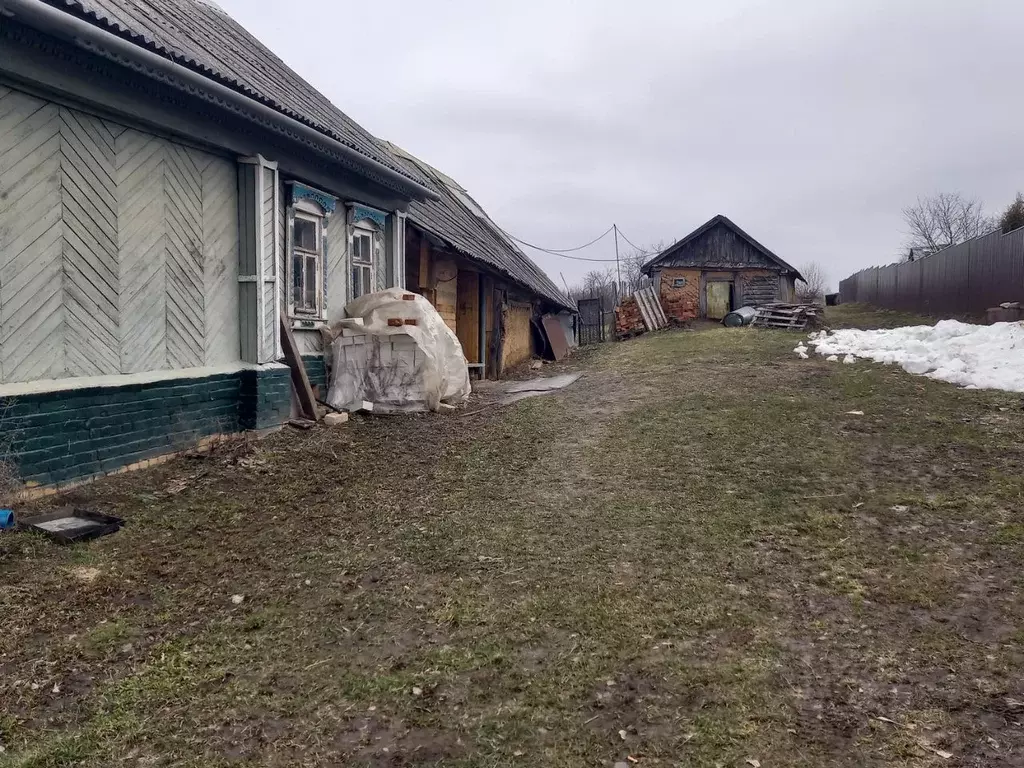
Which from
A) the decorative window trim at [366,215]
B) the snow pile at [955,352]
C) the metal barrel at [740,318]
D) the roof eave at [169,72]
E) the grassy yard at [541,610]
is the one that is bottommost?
the grassy yard at [541,610]

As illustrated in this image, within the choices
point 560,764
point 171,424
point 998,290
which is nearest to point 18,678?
point 560,764

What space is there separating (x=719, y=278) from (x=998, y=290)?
476 inches

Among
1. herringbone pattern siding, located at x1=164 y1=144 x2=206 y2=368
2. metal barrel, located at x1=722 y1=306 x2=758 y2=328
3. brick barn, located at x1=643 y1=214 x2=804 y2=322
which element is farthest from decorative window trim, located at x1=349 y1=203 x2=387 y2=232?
brick barn, located at x1=643 y1=214 x2=804 y2=322

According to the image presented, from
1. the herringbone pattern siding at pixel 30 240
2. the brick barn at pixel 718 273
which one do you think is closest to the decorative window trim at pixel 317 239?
the herringbone pattern siding at pixel 30 240

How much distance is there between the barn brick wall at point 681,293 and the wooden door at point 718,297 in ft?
1.44

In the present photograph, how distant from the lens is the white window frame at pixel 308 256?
7.35 meters

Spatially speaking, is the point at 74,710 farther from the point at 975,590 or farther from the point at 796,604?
the point at 975,590

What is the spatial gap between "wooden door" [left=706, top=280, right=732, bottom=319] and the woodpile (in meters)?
5.61

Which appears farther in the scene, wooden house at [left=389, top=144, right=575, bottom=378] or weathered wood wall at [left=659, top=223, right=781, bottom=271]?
weathered wood wall at [left=659, top=223, right=781, bottom=271]

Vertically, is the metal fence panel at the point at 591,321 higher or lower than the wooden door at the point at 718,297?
lower

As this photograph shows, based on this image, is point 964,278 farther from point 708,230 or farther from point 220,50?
point 220,50

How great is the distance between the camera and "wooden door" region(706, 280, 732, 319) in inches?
1015

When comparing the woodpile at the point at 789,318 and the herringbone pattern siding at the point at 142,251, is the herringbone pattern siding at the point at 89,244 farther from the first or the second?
the woodpile at the point at 789,318

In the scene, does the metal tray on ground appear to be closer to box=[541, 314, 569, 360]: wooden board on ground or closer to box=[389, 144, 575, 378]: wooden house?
box=[389, 144, 575, 378]: wooden house
